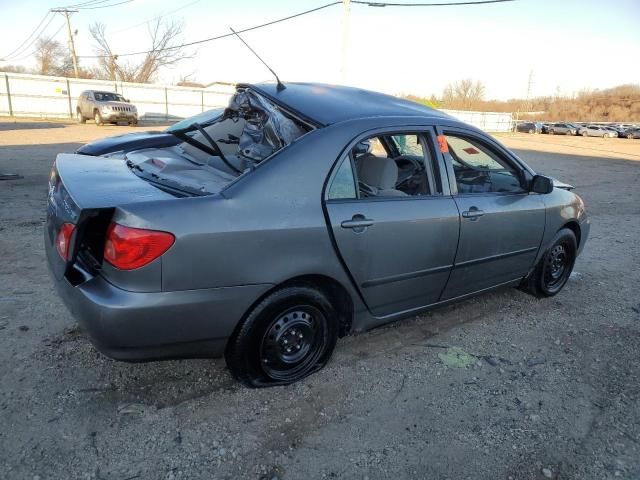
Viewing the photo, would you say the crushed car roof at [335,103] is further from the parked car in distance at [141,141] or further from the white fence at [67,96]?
the white fence at [67,96]

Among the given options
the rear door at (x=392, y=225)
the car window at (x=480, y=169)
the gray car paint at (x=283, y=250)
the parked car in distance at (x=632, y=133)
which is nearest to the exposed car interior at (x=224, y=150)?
the gray car paint at (x=283, y=250)

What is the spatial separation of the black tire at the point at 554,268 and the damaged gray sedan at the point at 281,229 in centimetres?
34

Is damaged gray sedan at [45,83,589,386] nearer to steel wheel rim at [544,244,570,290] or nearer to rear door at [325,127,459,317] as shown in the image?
rear door at [325,127,459,317]

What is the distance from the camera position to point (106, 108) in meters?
21.9

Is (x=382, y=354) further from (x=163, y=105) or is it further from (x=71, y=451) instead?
(x=163, y=105)

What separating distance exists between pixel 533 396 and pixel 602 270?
10.3 ft

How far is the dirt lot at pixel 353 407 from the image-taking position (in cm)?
220

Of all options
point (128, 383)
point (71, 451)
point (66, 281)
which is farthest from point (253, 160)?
point (71, 451)

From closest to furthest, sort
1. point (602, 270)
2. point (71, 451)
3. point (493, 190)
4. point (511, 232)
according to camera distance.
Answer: point (71, 451) < point (511, 232) < point (493, 190) < point (602, 270)

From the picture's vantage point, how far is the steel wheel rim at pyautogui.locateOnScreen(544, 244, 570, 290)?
4.19 m

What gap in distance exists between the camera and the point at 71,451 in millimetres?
2154

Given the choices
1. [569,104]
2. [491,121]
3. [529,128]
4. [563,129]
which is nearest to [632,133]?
[563,129]

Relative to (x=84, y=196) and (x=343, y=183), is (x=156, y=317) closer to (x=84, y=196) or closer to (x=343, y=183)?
(x=84, y=196)

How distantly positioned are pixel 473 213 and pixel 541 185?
829 mm
